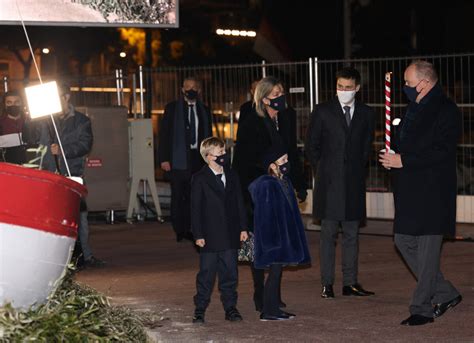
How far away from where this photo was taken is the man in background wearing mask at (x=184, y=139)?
49.8ft

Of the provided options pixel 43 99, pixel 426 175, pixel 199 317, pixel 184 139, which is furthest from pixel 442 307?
pixel 184 139

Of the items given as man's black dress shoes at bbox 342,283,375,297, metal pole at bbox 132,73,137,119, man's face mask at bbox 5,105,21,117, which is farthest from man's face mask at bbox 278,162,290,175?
metal pole at bbox 132,73,137,119

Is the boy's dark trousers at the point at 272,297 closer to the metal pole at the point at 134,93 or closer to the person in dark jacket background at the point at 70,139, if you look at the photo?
the person in dark jacket background at the point at 70,139

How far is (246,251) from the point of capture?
9.88 m

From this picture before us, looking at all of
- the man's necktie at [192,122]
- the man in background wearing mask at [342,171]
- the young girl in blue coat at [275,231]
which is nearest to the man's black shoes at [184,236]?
the man's necktie at [192,122]

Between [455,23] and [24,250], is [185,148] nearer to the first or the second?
[24,250]

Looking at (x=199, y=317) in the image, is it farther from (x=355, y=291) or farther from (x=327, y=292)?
(x=355, y=291)

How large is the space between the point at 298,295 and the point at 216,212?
5.94 feet

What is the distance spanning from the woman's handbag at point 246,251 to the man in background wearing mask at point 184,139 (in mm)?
5320

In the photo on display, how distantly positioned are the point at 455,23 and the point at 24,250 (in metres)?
24.6

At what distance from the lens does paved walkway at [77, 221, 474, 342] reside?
8.98 meters

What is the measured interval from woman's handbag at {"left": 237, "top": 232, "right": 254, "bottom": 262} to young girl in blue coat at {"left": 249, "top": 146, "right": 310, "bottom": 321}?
6.5 inches

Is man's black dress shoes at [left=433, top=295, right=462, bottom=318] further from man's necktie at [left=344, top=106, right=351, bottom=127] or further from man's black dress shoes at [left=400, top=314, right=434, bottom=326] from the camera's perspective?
man's necktie at [left=344, top=106, right=351, bottom=127]

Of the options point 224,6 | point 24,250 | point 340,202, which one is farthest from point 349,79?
→ point 224,6
